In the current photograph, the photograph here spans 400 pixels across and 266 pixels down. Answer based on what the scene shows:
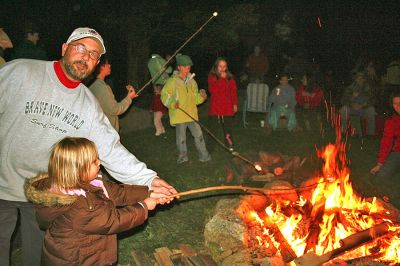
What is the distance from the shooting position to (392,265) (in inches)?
183

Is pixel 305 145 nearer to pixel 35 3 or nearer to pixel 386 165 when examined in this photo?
pixel 386 165

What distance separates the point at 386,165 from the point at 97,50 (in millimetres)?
6291

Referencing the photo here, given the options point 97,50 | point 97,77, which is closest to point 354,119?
point 97,77

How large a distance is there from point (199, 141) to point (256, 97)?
4416mm

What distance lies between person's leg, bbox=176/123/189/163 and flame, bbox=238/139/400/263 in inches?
139

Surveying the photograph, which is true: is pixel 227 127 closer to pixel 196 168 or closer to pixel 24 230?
pixel 196 168

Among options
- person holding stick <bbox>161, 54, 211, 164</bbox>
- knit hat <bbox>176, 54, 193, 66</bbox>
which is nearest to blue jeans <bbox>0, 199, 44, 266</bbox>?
person holding stick <bbox>161, 54, 211, 164</bbox>

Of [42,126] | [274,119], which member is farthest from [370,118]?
[42,126]

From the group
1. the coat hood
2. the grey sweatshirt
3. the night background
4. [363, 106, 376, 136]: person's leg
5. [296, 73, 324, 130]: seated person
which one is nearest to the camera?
A: the coat hood

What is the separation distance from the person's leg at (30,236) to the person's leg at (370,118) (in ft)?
33.2

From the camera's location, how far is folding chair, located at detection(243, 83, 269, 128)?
41.8 ft

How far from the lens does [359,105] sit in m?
11.6

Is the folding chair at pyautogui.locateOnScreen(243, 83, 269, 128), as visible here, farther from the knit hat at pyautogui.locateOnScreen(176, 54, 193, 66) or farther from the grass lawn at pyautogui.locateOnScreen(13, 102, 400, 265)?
the knit hat at pyautogui.locateOnScreen(176, 54, 193, 66)

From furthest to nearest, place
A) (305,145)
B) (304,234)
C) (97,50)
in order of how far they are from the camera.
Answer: (305,145) → (304,234) → (97,50)
